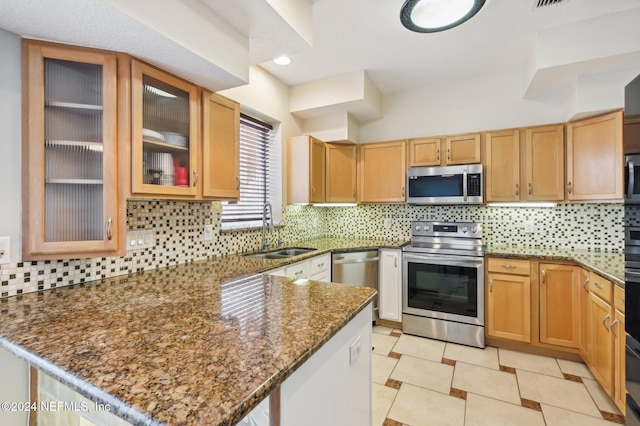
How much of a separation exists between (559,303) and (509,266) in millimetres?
463

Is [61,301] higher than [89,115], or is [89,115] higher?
[89,115]

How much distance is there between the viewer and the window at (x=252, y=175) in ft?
8.98

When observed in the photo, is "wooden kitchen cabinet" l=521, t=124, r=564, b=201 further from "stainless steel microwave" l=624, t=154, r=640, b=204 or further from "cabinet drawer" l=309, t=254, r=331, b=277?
"cabinet drawer" l=309, t=254, r=331, b=277

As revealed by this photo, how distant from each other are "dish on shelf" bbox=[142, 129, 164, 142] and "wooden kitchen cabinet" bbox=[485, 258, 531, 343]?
285 cm

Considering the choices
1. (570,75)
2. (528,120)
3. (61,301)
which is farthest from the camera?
(528,120)

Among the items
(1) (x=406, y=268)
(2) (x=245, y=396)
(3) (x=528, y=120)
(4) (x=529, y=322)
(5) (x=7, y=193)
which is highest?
(3) (x=528, y=120)

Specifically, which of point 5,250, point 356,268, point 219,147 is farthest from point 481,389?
point 5,250

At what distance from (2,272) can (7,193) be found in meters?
0.35

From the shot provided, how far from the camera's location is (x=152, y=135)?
1.61m

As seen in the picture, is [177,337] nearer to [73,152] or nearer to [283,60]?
[73,152]

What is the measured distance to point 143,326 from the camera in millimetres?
1013

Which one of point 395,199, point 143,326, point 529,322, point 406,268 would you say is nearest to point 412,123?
point 395,199

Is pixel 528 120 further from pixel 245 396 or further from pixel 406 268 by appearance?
pixel 245 396

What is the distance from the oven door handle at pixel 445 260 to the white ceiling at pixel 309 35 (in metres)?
1.74
